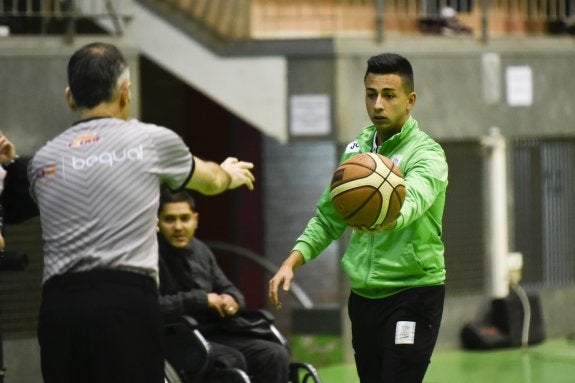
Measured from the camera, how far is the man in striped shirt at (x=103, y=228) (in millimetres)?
5457

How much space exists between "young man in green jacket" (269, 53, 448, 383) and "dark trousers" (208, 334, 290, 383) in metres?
2.26

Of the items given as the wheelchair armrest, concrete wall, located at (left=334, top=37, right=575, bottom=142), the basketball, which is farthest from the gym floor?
the basketball

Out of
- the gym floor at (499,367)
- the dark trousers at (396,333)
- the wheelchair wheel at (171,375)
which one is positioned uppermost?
the dark trousers at (396,333)

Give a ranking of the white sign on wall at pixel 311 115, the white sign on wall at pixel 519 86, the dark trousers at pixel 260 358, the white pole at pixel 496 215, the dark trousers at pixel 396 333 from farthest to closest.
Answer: the white sign on wall at pixel 519 86
the white pole at pixel 496 215
the white sign on wall at pixel 311 115
the dark trousers at pixel 260 358
the dark trousers at pixel 396 333

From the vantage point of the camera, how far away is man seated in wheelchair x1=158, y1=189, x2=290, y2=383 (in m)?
9.32

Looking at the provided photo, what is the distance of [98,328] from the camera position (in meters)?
5.43

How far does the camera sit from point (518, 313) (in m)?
15.0

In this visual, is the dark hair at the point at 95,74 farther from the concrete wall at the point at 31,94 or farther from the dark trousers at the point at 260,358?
the concrete wall at the point at 31,94

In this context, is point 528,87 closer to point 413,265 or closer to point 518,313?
point 518,313

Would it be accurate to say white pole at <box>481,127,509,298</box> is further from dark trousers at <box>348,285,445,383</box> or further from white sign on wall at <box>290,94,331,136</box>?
dark trousers at <box>348,285,445,383</box>

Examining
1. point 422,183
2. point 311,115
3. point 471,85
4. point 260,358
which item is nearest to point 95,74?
point 422,183

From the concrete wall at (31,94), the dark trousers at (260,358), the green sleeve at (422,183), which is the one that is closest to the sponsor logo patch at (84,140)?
the green sleeve at (422,183)

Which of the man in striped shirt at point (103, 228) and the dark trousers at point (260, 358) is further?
the dark trousers at point (260, 358)

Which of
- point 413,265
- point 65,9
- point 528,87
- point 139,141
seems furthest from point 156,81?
point 139,141
